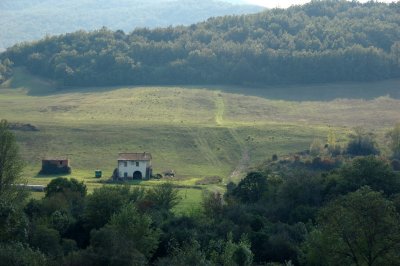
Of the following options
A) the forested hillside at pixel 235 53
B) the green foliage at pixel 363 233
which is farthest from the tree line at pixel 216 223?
the forested hillside at pixel 235 53

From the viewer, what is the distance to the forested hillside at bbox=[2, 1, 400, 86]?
12719 centimetres

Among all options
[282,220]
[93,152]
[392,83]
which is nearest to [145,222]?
[282,220]

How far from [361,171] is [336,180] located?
168 cm

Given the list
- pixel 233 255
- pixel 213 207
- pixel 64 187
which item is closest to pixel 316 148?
pixel 213 207

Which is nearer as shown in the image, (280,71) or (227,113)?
(227,113)

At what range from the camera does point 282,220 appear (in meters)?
52.6

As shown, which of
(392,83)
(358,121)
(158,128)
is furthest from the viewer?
(392,83)

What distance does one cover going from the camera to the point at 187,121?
97.4 meters

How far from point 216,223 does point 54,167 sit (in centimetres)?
3097

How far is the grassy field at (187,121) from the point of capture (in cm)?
8175

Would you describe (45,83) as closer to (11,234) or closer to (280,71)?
(280,71)

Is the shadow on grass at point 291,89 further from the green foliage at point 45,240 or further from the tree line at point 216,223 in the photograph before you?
the green foliage at point 45,240

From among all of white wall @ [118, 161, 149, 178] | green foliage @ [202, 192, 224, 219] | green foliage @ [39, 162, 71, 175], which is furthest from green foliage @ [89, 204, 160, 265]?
green foliage @ [39, 162, 71, 175]

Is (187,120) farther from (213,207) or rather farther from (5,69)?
(5,69)
